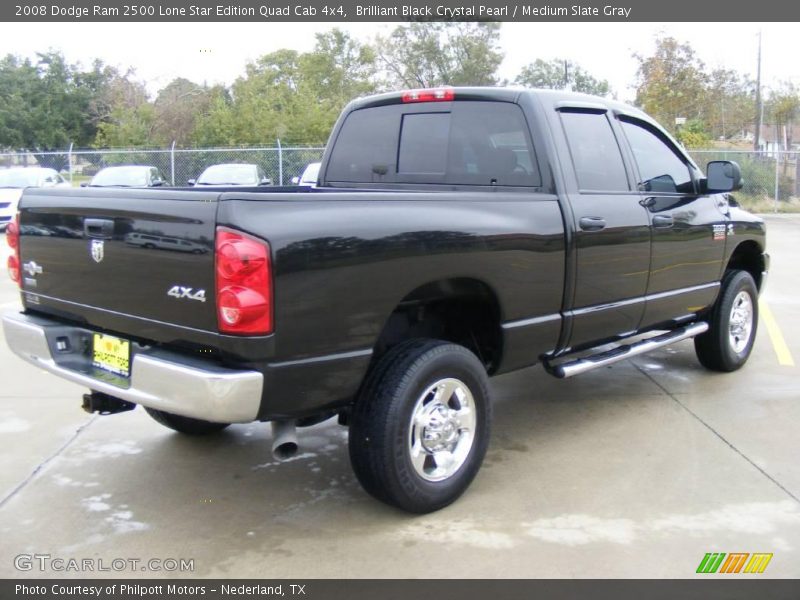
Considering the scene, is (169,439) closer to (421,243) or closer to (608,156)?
(421,243)

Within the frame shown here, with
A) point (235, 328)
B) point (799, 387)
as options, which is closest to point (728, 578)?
point (235, 328)

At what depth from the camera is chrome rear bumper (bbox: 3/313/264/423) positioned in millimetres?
2947

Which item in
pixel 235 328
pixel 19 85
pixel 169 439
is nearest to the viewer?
pixel 235 328

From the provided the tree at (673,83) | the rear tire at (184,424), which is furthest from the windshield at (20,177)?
the tree at (673,83)

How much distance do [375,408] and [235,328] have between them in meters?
0.79

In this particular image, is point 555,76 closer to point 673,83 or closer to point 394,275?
point 673,83

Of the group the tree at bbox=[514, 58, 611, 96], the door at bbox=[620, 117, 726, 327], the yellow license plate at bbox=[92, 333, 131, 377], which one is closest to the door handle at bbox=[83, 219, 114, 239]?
the yellow license plate at bbox=[92, 333, 131, 377]

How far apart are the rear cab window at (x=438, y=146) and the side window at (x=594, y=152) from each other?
323 millimetres

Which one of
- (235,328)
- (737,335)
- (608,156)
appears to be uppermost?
(608,156)

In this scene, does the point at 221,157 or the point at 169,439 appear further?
the point at 221,157

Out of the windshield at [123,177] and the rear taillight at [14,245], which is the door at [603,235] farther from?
the windshield at [123,177]

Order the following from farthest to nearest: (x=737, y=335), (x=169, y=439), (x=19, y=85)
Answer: (x=19, y=85) → (x=737, y=335) → (x=169, y=439)

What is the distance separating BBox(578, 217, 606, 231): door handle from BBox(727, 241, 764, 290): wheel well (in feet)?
7.35

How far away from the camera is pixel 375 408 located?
11.2ft
